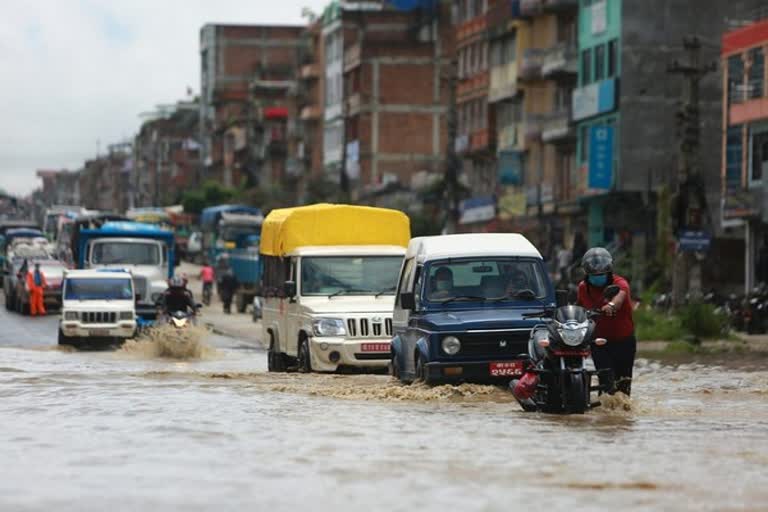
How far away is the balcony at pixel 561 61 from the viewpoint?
7262 cm

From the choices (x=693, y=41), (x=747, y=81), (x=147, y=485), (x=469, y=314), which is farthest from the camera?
(x=747, y=81)

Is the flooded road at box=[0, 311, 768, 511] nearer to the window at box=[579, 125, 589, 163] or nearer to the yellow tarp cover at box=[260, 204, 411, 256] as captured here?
the yellow tarp cover at box=[260, 204, 411, 256]

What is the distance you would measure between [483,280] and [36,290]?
4101 centimetres

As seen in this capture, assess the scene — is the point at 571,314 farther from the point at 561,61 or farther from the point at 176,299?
the point at 561,61

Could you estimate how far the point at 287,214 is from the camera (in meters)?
29.9

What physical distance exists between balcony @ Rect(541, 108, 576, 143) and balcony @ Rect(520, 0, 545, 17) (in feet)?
13.5

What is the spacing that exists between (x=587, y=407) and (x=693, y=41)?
28.5 m

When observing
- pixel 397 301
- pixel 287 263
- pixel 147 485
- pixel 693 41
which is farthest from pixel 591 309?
→ pixel 693 41

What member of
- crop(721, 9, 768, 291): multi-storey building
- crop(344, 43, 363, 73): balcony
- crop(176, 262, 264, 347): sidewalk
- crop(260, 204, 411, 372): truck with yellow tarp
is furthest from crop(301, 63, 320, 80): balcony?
crop(260, 204, 411, 372): truck with yellow tarp

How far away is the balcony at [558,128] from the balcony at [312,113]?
162ft

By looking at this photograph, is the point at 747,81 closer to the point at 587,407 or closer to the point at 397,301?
the point at 397,301

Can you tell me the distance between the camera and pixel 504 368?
2212cm

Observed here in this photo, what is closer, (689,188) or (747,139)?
(689,188)

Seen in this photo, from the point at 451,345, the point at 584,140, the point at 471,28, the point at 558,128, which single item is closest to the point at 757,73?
the point at 584,140
